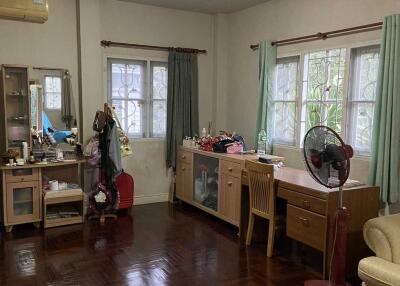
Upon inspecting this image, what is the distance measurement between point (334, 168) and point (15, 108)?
353 cm

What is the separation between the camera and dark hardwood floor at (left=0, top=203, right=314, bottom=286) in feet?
10.4

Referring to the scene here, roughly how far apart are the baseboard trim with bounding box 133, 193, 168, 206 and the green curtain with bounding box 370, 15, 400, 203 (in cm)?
310

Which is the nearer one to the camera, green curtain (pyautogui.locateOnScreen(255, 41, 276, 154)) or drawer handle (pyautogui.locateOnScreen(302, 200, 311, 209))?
drawer handle (pyautogui.locateOnScreen(302, 200, 311, 209))

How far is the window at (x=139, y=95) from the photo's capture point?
17.0ft

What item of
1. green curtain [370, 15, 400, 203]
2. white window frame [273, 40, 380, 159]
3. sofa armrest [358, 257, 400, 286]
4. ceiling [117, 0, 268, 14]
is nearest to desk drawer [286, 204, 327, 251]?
sofa armrest [358, 257, 400, 286]

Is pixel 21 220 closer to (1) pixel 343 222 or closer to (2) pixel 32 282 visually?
(2) pixel 32 282

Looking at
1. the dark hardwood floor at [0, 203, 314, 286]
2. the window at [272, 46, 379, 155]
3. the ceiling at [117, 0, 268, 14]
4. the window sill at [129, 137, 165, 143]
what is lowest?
the dark hardwood floor at [0, 203, 314, 286]

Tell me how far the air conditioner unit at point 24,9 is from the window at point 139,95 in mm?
2065

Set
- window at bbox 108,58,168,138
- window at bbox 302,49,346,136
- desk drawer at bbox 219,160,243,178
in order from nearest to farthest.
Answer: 1. window at bbox 302,49,346,136
2. desk drawer at bbox 219,160,243,178
3. window at bbox 108,58,168,138

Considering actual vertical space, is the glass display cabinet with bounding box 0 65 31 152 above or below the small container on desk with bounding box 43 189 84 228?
above

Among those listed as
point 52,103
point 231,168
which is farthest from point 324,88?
point 52,103

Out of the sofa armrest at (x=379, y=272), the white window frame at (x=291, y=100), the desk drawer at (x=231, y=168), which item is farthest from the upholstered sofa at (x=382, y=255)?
the white window frame at (x=291, y=100)

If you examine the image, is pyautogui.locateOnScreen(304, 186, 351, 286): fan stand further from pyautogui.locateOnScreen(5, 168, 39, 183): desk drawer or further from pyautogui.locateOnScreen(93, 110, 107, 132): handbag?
pyautogui.locateOnScreen(5, 168, 39, 183): desk drawer

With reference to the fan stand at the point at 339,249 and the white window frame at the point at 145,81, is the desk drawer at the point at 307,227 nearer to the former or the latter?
the fan stand at the point at 339,249
